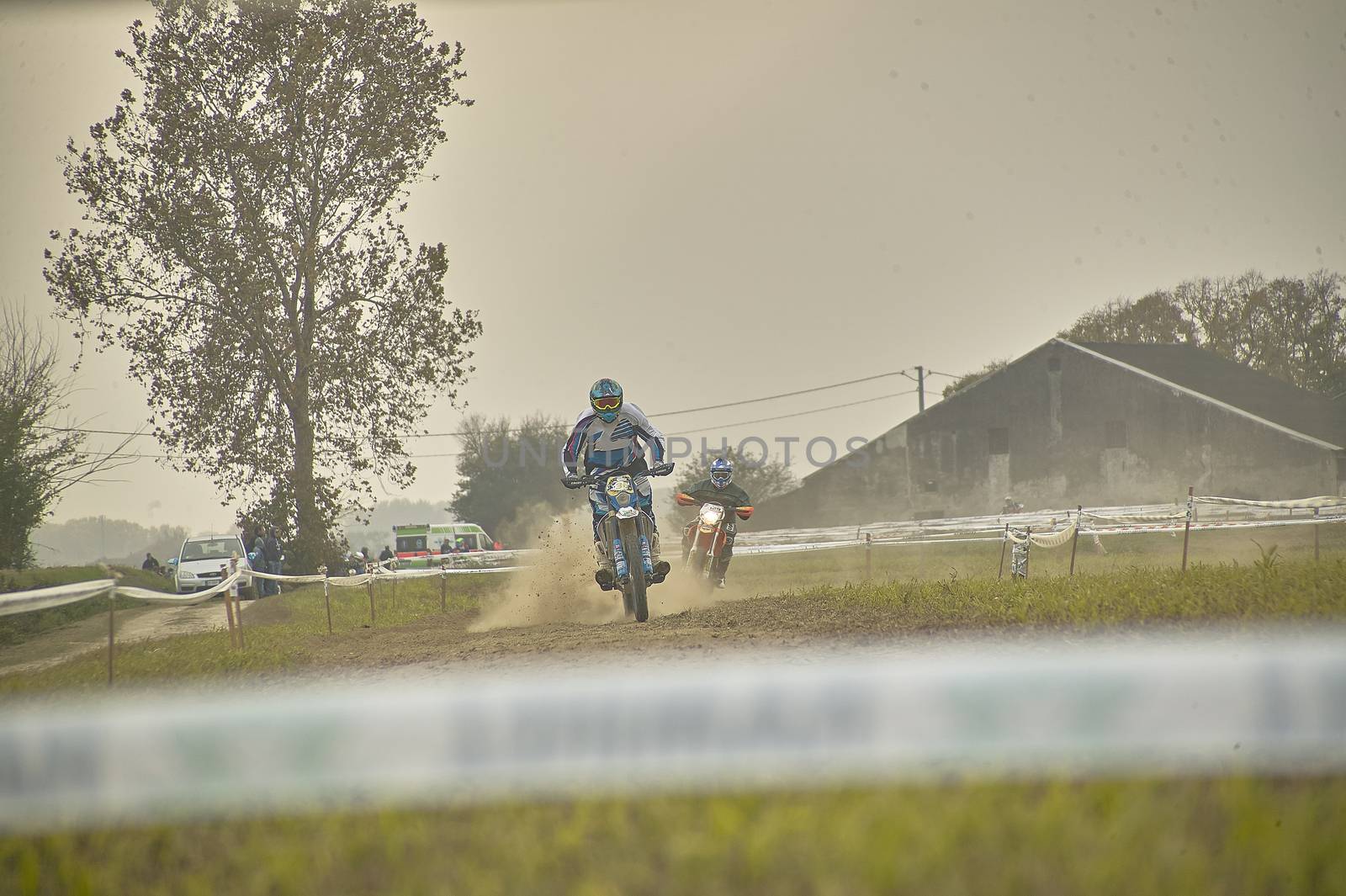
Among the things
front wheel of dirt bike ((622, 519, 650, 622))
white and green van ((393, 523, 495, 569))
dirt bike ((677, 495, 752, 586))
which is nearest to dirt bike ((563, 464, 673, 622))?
front wheel of dirt bike ((622, 519, 650, 622))

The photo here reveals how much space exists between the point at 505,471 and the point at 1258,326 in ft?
174

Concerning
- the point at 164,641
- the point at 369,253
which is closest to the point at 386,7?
the point at 369,253

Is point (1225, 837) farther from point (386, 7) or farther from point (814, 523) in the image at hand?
point (814, 523)

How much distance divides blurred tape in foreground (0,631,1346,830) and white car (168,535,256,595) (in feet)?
83.2

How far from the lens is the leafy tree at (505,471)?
88.9m

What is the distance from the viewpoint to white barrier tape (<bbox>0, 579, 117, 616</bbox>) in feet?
25.4

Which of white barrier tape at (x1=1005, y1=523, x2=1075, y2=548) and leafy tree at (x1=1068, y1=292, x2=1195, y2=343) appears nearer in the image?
white barrier tape at (x1=1005, y1=523, x2=1075, y2=548)

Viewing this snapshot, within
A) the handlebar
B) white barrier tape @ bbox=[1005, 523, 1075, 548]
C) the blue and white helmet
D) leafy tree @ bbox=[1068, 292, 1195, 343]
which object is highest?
leafy tree @ bbox=[1068, 292, 1195, 343]

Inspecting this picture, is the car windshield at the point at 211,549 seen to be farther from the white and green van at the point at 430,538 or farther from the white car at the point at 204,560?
the white and green van at the point at 430,538

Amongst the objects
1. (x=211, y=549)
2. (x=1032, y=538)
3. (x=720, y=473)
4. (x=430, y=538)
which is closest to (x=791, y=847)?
(x=720, y=473)

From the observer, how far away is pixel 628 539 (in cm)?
1097

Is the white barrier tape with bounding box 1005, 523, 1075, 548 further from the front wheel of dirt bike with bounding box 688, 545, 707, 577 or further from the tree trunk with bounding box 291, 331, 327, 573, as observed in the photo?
the tree trunk with bounding box 291, 331, 327, 573

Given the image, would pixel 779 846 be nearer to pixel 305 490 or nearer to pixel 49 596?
pixel 49 596

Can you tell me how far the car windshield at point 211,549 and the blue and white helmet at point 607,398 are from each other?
22.2 m
